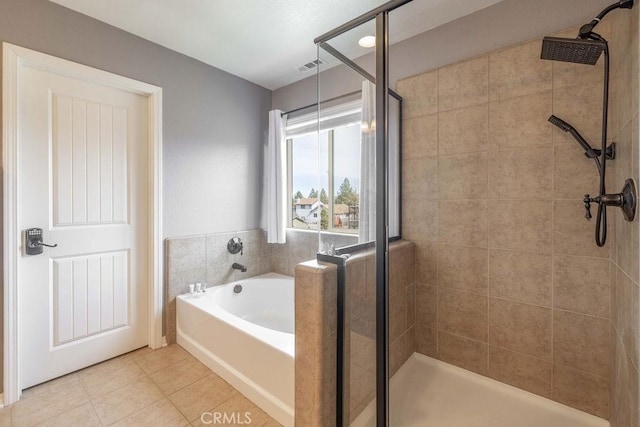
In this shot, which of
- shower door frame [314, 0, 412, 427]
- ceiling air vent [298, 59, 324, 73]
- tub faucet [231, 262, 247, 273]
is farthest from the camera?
tub faucet [231, 262, 247, 273]

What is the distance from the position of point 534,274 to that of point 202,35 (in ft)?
9.19

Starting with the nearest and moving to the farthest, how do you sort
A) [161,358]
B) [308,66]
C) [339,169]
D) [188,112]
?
[339,169] → [161,358] → [188,112] → [308,66]

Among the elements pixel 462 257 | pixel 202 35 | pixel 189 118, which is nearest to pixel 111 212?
pixel 189 118

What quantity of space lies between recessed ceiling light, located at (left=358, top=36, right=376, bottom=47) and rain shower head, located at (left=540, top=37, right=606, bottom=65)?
2.41ft

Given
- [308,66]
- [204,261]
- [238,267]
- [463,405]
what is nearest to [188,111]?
[308,66]

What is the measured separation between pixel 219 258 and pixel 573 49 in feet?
9.06

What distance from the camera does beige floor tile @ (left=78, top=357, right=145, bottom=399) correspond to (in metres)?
1.74

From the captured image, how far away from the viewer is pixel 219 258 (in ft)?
8.39

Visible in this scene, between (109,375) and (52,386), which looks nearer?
(52,386)

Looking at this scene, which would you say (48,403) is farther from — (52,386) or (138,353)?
(138,353)

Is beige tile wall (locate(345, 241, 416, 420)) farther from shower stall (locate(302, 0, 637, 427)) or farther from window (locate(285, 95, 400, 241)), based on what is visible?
window (locate(285, 95, 400, 241))

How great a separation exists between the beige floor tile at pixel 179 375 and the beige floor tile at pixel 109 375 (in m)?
0.15

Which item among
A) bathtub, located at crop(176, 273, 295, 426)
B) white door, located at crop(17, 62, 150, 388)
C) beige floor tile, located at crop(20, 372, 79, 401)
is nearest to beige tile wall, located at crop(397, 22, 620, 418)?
bathtub, located at crop(176, 273, 295, 426)

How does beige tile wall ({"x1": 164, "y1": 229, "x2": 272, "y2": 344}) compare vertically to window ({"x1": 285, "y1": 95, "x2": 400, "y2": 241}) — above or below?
below
